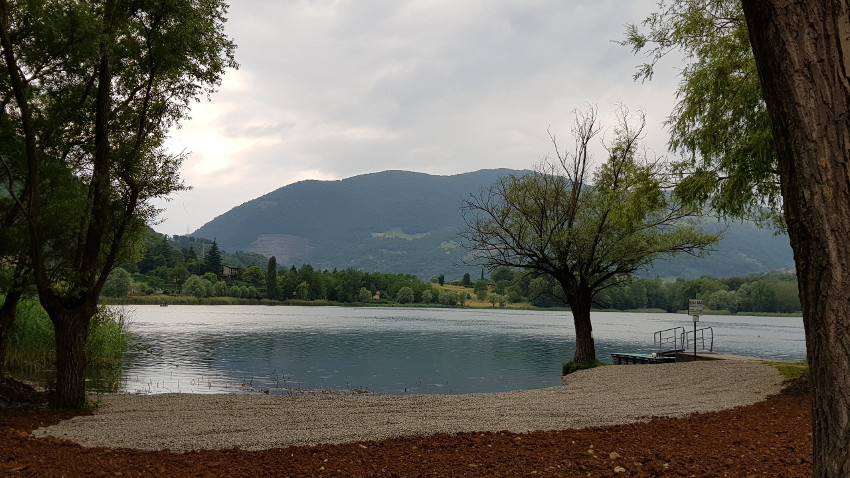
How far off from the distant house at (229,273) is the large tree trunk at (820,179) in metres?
154

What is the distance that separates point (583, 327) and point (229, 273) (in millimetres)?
143678

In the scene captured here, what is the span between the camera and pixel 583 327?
77.9 ft

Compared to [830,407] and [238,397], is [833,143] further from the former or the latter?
[238,397]

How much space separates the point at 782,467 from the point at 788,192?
372 centimetres

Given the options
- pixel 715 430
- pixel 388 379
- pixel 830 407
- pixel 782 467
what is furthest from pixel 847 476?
pixel 388 379

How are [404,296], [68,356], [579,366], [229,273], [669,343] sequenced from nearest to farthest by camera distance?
[68,356], [579,366], [669,343], [404,296], [229,273]

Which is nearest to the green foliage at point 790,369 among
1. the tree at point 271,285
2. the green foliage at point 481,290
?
the tree at point 271,285

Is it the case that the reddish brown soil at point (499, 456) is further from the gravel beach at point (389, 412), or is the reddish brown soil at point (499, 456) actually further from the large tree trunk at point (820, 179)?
the large tree trunk at point (820, 179)

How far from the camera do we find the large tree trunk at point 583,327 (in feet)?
77.2

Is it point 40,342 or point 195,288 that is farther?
point 195,288

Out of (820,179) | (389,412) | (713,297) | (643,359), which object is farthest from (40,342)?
(713,297)

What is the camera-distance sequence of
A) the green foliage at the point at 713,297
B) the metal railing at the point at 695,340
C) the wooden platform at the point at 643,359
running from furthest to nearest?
the green foliage at the point at 713,297
the metal railing at the point at 695,340
the wooden platform at the point at 643,359

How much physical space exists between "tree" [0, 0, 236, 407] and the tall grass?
34.4 ft

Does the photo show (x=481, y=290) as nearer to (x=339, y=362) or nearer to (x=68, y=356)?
(x=339, y=362)
